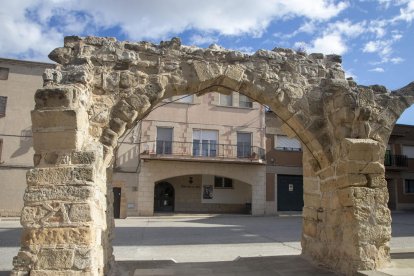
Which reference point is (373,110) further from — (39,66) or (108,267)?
(39,66)

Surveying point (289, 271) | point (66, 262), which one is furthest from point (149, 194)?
point (66, 262)

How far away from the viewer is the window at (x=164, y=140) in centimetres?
2027

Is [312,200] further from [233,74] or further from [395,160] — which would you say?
[395,160]

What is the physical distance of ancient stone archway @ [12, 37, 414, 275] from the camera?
4.13 metres

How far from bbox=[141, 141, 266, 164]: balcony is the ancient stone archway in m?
13.8

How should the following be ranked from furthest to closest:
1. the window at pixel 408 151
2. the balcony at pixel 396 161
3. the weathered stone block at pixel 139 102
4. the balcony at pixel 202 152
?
the window at pixel 408 151
the balcony at pixel 396 161
the balcony at pixel 202 152
the weathered stone block at pixel 139 102

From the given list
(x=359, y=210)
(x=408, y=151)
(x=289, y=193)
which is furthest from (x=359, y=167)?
(x=408, y=151)

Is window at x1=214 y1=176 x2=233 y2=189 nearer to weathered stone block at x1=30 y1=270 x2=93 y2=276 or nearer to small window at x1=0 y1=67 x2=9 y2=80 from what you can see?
small window at x1=0 y1=67 x2=9 y2=80

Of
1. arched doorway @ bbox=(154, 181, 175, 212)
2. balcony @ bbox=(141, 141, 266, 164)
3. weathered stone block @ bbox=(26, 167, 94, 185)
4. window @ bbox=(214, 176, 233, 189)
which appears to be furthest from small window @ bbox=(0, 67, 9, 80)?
weathered stone block @ bbox=(26, 167, 94, 185)

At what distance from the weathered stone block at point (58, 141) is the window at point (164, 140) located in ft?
51.9

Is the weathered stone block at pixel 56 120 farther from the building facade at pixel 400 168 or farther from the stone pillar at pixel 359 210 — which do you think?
the building facade at pixel 400 168

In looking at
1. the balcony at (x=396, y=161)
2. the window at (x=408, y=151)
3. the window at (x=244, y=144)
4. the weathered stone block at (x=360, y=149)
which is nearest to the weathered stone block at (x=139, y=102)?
the weathered stone block at (x=360, y=149)

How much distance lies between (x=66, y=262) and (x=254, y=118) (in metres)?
18.3

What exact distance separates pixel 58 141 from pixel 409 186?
83.8 feet
